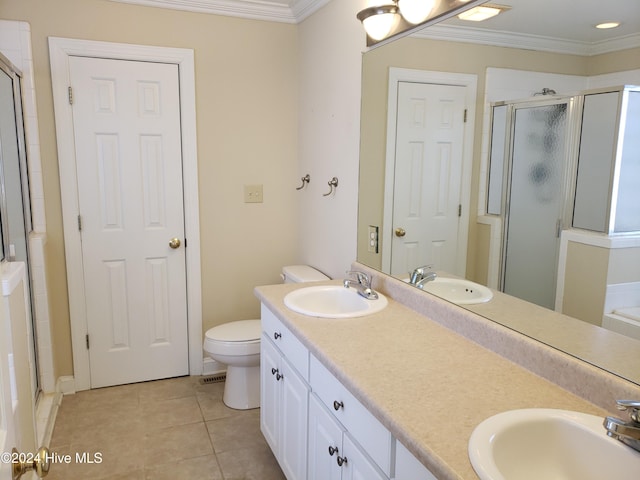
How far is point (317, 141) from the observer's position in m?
3.03

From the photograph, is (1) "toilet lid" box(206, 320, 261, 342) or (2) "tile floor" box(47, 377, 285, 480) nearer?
(2) "tile floor" box(47, 377, 285, 480)

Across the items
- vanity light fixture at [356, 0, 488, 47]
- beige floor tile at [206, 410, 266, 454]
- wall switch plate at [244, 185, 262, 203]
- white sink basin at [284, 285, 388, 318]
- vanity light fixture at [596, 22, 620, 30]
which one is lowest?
beige floor tile at [206, 410, 266, 454]

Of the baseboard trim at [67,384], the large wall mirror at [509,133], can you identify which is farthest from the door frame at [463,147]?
the baseboard trim at [67,384]

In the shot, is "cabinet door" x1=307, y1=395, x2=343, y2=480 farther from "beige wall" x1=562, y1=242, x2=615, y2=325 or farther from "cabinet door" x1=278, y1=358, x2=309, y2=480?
"beige wall" x1=562, y1=242, x2=615, y2=325

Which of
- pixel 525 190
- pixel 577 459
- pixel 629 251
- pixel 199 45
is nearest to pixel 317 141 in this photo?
pixel 199 45

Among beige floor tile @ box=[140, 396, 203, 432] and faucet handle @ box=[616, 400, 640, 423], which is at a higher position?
faucet handle @ box=[616, 400, 640, 423]

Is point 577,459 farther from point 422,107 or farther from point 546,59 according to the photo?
point 422,107

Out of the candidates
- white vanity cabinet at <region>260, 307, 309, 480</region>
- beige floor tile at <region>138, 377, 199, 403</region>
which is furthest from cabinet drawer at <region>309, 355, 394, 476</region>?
beige floor tile at <region>138, 377, 199, 403</region>

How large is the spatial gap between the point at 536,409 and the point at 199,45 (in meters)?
2.74

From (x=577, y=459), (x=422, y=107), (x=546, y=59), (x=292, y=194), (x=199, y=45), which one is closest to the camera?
(x=577, y=459)

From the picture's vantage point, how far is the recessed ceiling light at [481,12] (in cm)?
160

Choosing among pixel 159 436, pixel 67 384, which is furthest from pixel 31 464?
pixel 67 384

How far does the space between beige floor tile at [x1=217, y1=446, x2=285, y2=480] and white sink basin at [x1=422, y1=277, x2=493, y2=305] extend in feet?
3.82

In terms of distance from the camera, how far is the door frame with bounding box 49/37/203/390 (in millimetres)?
2801
